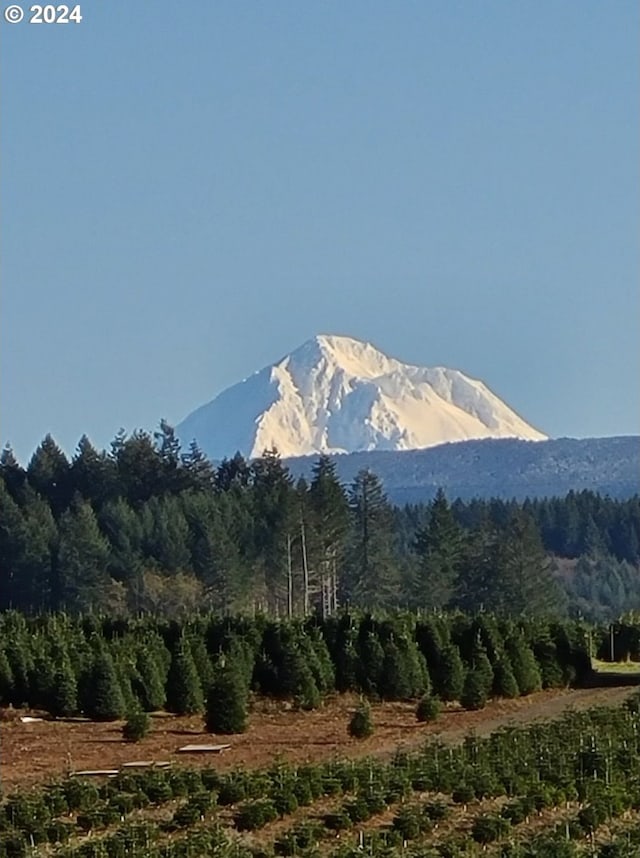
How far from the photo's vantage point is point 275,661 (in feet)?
129

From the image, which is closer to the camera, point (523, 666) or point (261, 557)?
point (523, 666)

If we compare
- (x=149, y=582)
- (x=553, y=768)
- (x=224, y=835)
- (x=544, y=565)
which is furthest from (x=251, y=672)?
(x=544, y=565)

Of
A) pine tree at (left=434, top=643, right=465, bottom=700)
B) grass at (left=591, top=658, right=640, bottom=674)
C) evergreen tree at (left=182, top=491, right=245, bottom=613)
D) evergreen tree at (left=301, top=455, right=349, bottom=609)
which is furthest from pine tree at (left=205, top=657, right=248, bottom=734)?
evergreen tree at (left=301, top=455, right=349, bottom=609)

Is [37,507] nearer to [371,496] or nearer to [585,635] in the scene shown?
[371,496]

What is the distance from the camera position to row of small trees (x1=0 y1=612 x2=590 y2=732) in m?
35.3

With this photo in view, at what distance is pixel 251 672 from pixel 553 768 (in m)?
12.7

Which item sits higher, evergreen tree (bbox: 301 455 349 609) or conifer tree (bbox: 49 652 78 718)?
evergreen tree (bbox: 301 455 349 609)

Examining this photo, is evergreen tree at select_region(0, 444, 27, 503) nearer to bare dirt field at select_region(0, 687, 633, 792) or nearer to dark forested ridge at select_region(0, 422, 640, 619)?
dark forested ridge at select_region(0, 422, 640, 619)

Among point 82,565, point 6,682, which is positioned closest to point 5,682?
point 6,682

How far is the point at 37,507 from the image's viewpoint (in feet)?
245

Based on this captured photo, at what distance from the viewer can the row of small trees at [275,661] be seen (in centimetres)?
3528

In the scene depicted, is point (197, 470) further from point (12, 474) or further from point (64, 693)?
point (64, 693)

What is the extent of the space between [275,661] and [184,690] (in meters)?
4.03

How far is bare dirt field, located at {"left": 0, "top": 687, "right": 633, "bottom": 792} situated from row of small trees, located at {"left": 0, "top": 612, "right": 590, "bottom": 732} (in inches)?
20.3
